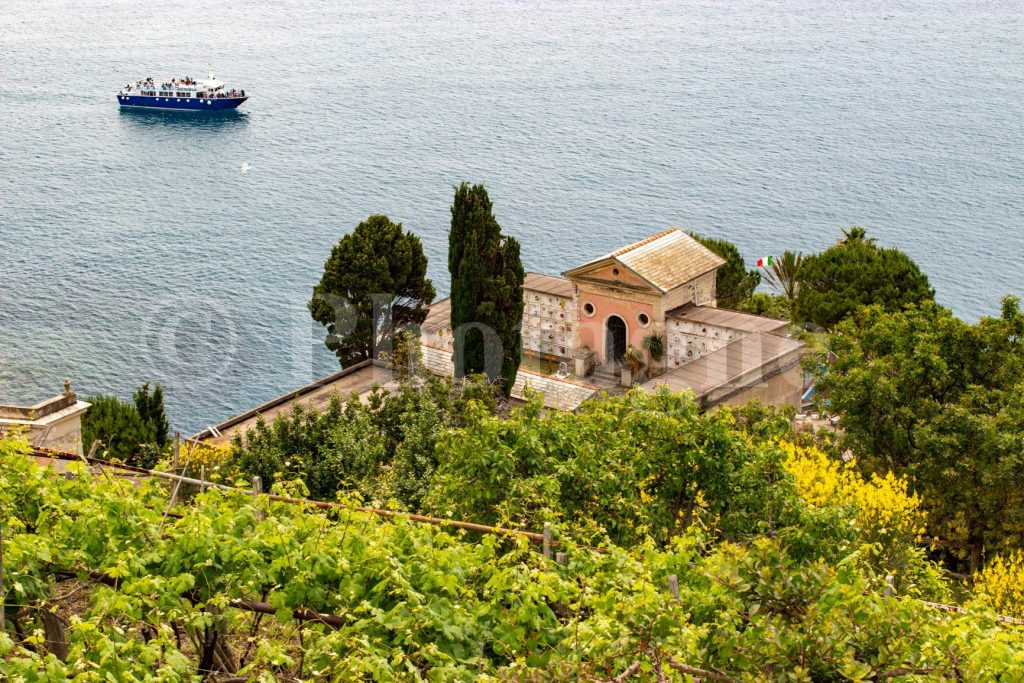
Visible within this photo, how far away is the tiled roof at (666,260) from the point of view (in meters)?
58.0

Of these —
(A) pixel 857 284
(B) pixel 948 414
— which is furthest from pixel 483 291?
(A) pixel 857 284

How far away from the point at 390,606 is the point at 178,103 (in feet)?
439

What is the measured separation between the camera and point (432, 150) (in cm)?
12750

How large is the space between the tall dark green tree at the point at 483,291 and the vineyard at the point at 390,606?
3449 centimetres

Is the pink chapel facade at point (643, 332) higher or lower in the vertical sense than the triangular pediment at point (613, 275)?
lower

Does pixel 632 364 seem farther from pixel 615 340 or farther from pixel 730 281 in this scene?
pixel 730 281

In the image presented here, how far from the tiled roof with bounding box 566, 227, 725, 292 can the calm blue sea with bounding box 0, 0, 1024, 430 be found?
29.1 m

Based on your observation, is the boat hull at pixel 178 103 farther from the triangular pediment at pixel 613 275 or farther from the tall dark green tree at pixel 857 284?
the triangular pediment at pixel 613 275

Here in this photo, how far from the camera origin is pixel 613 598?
16.2 metres

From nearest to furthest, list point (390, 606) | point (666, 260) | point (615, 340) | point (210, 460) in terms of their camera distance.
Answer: point (390, 606), point (210, 460), point (666, 260), point (615, 340)

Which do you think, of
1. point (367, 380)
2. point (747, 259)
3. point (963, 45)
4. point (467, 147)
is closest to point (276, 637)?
point (367, 380)

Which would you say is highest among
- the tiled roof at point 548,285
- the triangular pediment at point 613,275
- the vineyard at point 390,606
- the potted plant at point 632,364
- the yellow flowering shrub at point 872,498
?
the vineyard at point 390,606

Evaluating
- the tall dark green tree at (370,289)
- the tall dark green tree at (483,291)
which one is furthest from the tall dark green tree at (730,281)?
the tall dark green tree at (483,291)

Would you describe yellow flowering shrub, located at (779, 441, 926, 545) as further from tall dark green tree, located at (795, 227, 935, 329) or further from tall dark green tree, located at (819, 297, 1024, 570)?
tall dark green tree, located at (795, 227, 935, 329)
